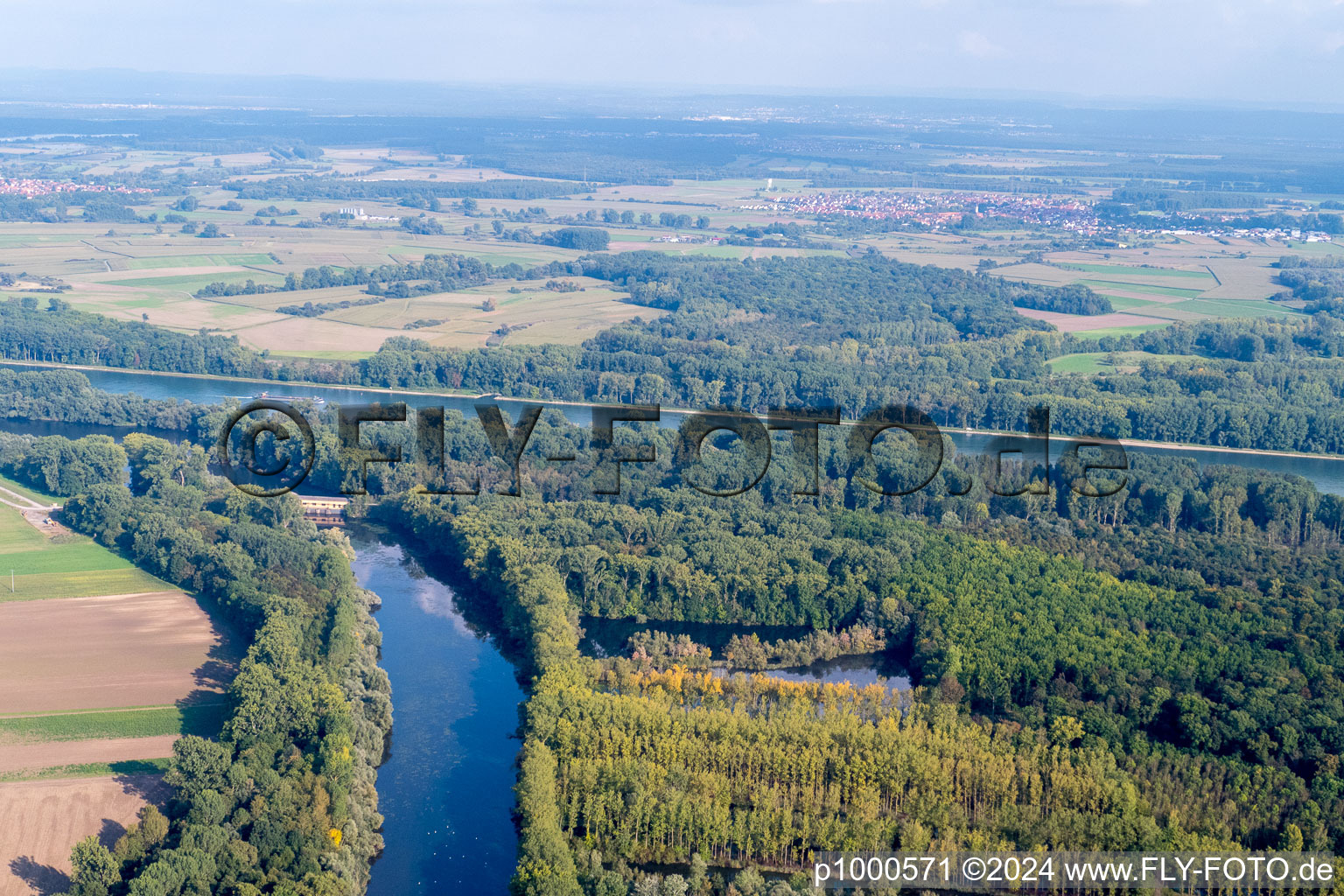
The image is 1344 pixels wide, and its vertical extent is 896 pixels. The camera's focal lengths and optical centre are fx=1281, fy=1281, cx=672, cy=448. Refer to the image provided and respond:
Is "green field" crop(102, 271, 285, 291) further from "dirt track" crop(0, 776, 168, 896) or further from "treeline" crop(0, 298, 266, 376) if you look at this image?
"dirt track" crop(0, 776, 168, 896)

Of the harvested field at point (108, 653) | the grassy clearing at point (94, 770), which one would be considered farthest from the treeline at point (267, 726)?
the grassy clearing at point (94, 770)

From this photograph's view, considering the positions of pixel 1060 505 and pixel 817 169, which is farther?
pixel 817 169

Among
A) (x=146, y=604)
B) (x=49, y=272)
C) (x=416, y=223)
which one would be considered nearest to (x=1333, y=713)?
(x=146, y=604)

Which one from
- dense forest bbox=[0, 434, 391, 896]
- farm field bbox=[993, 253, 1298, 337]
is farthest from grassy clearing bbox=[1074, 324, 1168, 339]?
dense forest bbox=[0, 434, 391, 896]

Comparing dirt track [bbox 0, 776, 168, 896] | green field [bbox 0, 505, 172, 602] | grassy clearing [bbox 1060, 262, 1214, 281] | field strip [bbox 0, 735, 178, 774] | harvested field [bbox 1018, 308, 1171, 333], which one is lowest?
dirt track [bbox 0, 776, 168, 896]

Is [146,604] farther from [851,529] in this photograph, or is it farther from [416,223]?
[416,223]

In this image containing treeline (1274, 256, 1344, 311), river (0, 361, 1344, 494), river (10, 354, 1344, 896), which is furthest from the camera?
treeline (1274, 256, 1344, 311)
